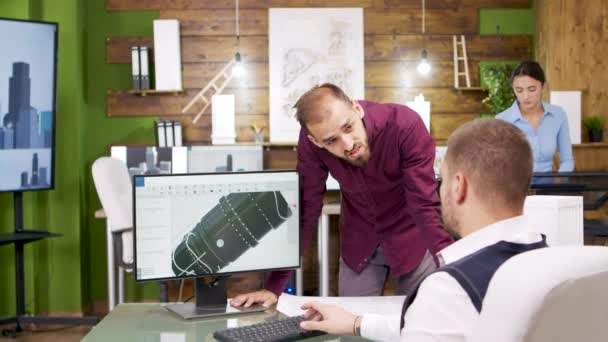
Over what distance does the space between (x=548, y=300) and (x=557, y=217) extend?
105 cm

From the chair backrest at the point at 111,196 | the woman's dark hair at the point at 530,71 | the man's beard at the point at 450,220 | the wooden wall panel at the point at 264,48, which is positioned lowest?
A: the chair backrest at the point at 111,196

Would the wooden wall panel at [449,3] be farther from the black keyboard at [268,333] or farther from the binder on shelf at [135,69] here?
the black keyboard at [268,333]

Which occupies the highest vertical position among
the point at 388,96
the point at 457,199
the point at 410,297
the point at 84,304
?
the point at 388,96

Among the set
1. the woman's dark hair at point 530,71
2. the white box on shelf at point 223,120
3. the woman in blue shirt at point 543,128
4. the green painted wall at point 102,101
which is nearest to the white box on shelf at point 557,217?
the woman's dark hair at point 530,71

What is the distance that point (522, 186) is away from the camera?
1.31m

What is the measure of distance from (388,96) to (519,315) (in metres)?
4.85

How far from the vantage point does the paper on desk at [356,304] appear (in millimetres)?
2156

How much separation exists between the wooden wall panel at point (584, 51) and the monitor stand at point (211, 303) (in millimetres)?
3842

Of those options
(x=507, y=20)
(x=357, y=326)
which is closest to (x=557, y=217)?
(x=357, y=326)

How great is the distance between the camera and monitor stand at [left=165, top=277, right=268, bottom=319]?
218 centimetres

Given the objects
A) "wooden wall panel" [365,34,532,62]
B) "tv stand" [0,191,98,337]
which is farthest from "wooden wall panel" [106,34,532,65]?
"tv stand" [0,191,98,337]

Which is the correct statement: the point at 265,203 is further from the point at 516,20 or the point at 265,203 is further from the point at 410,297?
the point at 516,20

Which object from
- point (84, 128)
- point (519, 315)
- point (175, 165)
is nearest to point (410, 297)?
point (519, 315)

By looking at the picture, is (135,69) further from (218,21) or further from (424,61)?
(424,61)
